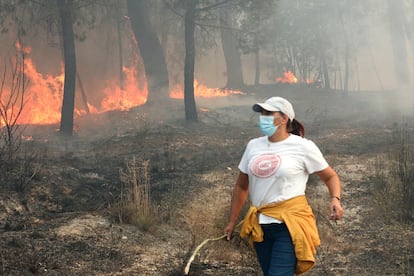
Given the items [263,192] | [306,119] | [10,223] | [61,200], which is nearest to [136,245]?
[10,223]

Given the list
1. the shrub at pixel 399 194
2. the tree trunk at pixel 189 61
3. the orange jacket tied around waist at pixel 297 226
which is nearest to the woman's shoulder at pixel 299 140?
the orange jacket tied around waist at pixel 297 226

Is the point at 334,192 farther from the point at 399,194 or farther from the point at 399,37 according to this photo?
the point at 399,37

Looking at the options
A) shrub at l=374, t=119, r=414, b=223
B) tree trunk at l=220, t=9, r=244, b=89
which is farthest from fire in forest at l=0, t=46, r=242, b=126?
shrub at l=374, t=119, r=414, b=223

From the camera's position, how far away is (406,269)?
5469 millimetres

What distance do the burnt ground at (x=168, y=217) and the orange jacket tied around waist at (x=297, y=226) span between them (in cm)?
177

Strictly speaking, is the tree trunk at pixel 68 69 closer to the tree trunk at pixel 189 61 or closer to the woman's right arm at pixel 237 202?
the tree trunk at pixel 189 61

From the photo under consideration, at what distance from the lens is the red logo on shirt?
3500mm

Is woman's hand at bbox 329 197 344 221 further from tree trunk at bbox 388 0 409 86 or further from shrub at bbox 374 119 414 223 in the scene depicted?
tree trunk at bbox 388 0 409 86

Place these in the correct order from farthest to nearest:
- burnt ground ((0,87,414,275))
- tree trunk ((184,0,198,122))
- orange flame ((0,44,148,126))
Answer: orange flame ((0,44,148,126))
tree trunk ((184,0,198,122))
burnt ground ((0,87,414,275))

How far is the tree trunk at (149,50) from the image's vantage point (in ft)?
69.8

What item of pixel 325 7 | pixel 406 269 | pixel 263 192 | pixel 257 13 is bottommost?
pixel 406 269

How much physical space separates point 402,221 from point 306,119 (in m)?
15.0

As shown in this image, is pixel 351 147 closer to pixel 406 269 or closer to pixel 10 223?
pixel 406 269

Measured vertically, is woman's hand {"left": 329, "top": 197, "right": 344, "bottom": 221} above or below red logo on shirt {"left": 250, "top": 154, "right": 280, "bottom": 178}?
below
